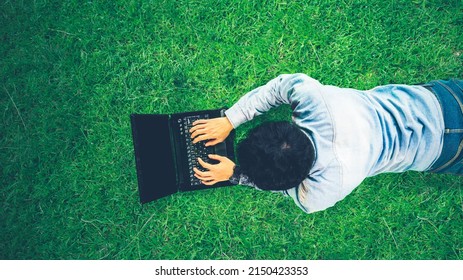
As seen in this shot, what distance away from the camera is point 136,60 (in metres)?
2.81

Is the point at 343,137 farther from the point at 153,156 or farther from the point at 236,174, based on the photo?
the point at 153,156

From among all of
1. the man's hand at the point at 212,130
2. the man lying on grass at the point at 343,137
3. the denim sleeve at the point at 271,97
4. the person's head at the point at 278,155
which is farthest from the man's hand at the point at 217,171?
the person's head at the point at 278,155

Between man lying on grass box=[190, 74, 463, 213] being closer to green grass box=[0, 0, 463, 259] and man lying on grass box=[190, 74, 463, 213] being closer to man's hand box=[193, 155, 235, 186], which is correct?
man's hand box=[193, 155, 235, 186]

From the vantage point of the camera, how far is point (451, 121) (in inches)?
78.8

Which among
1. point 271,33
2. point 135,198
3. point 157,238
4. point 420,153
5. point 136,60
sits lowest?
point 157,238

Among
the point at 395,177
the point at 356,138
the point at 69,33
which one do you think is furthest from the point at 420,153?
the point at 69,33

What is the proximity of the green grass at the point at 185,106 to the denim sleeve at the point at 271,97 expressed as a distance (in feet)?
1.40

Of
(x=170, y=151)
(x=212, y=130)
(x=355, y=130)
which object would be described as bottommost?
(x=170, y=151)

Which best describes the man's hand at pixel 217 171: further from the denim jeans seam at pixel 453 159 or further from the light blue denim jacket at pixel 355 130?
the denim jeans seam at pixel 453 159

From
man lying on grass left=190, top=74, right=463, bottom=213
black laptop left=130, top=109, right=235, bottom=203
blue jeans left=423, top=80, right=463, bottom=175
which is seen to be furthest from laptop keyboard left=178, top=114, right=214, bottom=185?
blue jeans left=423, top=80, right=463, bottom=175

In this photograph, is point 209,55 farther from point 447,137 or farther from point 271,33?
point 447,137

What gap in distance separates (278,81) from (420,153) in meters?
1.02

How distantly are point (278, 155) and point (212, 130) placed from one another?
82 centimetres

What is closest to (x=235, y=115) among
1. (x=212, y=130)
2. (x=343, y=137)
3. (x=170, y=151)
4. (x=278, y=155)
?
(x=212, y=130)
